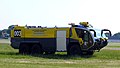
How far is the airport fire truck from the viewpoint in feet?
108

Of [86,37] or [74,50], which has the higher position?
[86,37]

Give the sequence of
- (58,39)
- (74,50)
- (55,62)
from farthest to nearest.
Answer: (58,39) → (74,50) → (55,62)

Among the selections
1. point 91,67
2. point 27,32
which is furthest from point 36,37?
point 91,67

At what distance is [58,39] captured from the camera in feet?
111

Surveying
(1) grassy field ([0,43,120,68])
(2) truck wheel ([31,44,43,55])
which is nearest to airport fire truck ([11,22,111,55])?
(2) truck wheel ([31,44,43,55])

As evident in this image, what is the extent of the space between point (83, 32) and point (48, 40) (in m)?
3.13

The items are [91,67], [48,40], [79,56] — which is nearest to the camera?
[91,67]

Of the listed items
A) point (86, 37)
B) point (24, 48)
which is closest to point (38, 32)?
point (24, 48)

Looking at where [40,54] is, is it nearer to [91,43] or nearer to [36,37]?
[36,37]

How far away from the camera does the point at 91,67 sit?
23.3 m

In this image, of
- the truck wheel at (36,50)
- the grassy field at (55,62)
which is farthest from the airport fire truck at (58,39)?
the grassy field at (55,62)

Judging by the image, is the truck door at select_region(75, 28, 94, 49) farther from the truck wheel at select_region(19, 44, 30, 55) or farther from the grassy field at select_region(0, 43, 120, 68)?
the truck wheel at select_region(19, 44, 30, 55)

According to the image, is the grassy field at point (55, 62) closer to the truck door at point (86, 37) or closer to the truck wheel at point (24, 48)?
the truck door at point (86, 37)

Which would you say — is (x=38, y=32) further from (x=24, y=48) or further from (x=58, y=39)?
(x=58, y=39)
